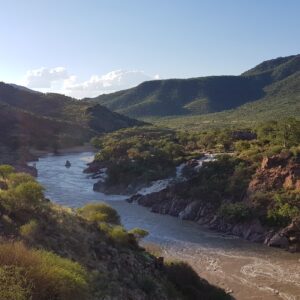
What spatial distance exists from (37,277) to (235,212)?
35.9 metres

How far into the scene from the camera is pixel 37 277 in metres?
11.5

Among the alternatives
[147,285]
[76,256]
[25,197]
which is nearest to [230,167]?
[25,197]

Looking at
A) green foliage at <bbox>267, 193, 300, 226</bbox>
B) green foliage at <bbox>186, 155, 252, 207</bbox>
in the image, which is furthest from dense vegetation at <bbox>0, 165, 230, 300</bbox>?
green foliage at <bbox>186, 155, 252, 207</bbox>

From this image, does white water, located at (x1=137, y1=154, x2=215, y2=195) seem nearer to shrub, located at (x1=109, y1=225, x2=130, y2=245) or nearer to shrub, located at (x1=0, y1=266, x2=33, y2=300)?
shrub, located at (x1=109, y1=225, x2=130, y2=245)

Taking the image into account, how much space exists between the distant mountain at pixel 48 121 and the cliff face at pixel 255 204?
146ft

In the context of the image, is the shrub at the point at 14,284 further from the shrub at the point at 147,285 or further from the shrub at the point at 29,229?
the shrub at the point at 147,285

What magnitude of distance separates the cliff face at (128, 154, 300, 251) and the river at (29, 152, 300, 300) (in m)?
1.34

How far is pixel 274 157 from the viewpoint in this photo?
2092 inches

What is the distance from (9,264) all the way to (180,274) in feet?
49.7

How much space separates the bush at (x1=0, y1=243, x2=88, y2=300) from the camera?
11055mm

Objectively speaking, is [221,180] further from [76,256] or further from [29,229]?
[29,229]

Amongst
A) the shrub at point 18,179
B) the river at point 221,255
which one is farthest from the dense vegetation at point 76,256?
the river at point 221,255

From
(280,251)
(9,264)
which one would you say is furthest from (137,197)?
(9,264)

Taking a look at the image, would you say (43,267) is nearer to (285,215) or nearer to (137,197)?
(285,215)
